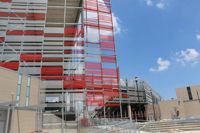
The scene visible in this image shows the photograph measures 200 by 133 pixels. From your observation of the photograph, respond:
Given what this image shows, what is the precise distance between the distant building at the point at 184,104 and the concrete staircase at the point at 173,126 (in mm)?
13207

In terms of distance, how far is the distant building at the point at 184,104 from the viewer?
3175 cm

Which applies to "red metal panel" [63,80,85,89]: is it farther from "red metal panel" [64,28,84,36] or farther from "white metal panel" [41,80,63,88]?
"red metal panel" [64,28,84,36]

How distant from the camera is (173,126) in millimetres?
17844

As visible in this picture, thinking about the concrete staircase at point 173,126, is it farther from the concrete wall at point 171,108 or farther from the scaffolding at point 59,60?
the concrete wall at point 171,108

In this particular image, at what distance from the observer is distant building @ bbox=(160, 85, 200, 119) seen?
31.7m

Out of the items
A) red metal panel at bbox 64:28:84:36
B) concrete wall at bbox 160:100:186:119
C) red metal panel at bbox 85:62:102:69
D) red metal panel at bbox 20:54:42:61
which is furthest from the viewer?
concrete wall at bbox 160:100:186:119

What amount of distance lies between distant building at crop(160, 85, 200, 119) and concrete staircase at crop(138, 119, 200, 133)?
520 inches

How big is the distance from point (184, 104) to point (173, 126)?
16.5m

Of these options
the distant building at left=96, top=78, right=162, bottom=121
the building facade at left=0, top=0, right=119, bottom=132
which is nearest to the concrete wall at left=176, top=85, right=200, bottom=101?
the distant building at left=96, top=78, right=162, bottom=121

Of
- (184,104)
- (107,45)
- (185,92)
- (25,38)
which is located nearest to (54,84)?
(25,38)

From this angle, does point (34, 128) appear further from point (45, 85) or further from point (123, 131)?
point (123, 131)

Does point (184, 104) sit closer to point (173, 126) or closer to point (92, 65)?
point (173, 126)

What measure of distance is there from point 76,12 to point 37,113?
40.2ft

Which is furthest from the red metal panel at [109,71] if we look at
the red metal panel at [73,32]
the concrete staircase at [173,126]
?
the concrete staircase at [173,126]
